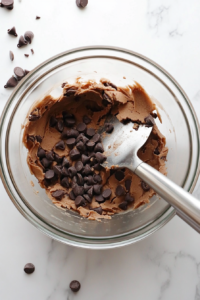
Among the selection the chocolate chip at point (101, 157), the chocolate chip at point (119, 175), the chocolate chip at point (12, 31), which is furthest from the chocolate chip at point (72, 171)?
the chocolate chip at point (12, 31)

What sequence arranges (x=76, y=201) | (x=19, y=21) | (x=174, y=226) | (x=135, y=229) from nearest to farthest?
(x=135, y=229) < (x=76, y=201) < (x=174, y=226) < (x=19, y=21)

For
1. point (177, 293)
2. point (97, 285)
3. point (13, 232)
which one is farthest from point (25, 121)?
point (177, 293)

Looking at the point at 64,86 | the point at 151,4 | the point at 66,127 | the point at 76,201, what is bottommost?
the point at 76,201

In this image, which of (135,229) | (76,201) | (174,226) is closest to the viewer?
(135,229)

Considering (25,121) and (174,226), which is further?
(174,226)

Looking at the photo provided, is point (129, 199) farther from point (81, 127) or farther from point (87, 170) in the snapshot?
point (81, 127)

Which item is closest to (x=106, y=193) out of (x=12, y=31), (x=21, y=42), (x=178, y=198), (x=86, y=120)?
(x=86, y=120)

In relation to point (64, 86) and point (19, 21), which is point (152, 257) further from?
point (19, 21)
